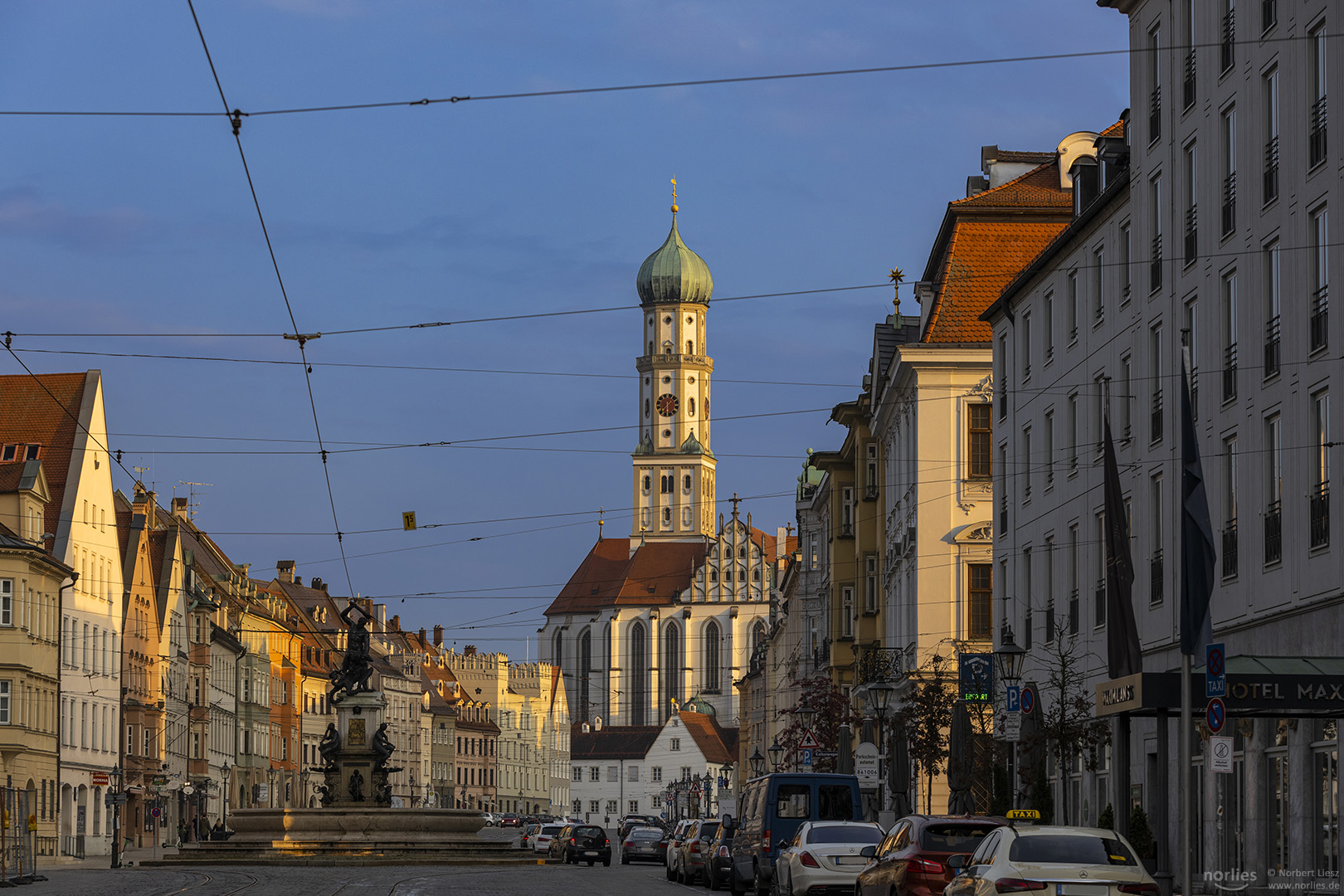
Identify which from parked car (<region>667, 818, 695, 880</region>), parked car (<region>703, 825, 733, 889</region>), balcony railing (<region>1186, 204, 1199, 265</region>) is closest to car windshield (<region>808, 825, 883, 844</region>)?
parked car (<region>703, 825, 733, 889</region>)

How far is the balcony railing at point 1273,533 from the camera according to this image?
1167 inches

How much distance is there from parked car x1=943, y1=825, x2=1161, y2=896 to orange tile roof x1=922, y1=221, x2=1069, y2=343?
35.9 metres

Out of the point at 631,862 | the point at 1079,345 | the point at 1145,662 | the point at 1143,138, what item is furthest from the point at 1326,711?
the point at 631,862

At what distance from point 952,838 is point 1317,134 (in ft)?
41.1

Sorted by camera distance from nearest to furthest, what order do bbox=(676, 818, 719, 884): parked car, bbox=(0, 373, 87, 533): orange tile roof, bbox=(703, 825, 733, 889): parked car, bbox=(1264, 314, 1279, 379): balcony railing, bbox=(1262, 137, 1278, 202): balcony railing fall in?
bbox=(1264, 314, 1279, 379): balcony railing < bbox=(1262, 137, 1278, 202): balcony railing < bbox=(703, 825, 733, 889): parked car < bbox=(676, 818, 719, 884): parked car < bbox=(0, 373, 87, 533): orange tile roof

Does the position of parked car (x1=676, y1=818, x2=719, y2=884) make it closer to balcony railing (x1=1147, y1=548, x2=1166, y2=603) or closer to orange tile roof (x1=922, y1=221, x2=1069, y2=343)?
balcony railing (x1=1147, y1=548, x2=1166, y2=603)

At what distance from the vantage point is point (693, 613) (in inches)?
7426

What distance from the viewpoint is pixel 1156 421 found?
120 feet

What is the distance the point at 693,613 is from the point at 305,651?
70220 millimetres

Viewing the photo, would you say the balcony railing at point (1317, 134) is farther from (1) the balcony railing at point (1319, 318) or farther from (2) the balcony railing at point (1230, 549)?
(2) the balcony railing at point (1230, 549)

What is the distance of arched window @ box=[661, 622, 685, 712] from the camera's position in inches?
7436

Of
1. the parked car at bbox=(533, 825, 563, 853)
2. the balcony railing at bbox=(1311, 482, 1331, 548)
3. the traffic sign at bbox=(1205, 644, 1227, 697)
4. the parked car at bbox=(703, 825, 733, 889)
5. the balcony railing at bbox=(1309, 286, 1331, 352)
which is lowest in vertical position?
the parked car at bbox=(533, 825, 563, 853)

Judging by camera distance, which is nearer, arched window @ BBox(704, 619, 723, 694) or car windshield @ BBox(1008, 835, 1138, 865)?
car windshield @ BBox(1008, 835, 1138, 865)

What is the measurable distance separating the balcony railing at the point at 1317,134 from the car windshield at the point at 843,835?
1138 centimetres
